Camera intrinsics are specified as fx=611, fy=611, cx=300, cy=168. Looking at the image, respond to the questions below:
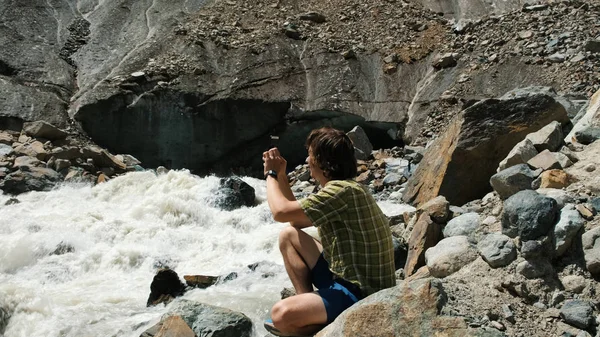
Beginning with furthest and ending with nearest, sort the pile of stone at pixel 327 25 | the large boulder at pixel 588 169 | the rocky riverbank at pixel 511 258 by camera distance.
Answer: the pile of stone at pixel 327 25, the large boulder at pixel 588 169, the rocky riverbank at pixel 511 258

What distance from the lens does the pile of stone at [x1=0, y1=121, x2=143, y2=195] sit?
39.5 ft

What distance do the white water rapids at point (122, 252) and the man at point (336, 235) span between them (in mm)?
1978

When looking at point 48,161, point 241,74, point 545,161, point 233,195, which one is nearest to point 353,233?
point 545,161

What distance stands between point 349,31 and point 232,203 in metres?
9.85

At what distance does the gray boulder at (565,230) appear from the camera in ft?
14.2

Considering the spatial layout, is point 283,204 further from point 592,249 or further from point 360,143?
point 360,143

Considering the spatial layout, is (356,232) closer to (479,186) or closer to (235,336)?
(235,336)

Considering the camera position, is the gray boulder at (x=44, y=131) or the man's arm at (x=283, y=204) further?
the gray boulder at (x=44, y=131)

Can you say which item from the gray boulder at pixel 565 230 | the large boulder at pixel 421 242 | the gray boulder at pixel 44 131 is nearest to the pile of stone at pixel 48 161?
the gray boulder at pixel 44 131

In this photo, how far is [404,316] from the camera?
10.9ft

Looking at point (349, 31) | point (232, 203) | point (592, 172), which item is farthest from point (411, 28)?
point (592, 172)

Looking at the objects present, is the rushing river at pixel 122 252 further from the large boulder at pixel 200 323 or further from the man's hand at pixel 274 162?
the man's hand at pixel 274 162

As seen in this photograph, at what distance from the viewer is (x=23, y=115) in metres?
14.9

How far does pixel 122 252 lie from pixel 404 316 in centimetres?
641
